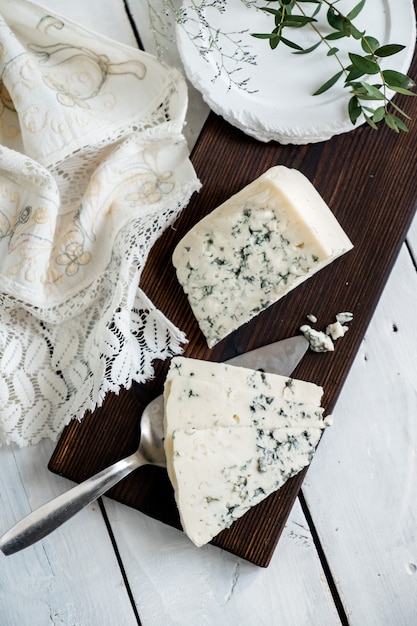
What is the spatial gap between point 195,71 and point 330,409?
0.64 meters

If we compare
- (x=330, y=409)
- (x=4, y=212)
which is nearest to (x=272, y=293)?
(x=330, y=409)

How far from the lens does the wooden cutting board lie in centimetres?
108

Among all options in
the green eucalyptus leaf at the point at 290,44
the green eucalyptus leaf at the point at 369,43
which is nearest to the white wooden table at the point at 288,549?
the green eucalyptus leaf at the point at 290,44

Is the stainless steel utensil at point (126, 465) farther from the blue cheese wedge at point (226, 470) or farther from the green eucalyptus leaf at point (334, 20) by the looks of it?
the green eucalyptus leaf at point (334, 20)

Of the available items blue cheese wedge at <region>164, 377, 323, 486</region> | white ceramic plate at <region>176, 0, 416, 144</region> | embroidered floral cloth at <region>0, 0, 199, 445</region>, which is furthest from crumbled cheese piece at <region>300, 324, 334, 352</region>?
white ceramic plate at <region>176, 0, 416, 144</region>

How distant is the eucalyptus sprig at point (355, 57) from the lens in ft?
3.34

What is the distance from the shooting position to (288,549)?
1160mm

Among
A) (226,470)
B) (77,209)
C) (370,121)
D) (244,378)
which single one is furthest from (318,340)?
(77,209)

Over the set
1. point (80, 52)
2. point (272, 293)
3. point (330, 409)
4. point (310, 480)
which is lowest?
point (310, 480)

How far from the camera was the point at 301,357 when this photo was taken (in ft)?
3.60

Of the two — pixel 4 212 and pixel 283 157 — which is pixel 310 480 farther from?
pixel 4 212

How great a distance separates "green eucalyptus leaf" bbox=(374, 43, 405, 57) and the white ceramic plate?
8 cm

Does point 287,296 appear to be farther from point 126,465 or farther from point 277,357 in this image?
point 126,465

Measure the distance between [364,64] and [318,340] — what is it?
0.46 metres
